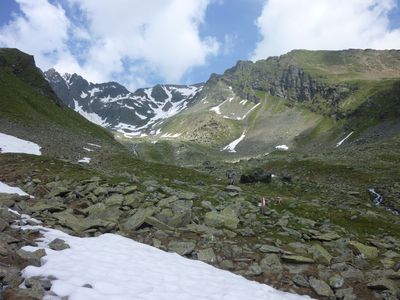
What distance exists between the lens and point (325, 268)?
686 inches

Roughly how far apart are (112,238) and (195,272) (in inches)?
179

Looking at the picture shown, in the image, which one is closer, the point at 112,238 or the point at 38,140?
the point at 112,238

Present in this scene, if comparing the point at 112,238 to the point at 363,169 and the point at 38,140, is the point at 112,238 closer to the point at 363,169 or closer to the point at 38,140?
the point at 38,140

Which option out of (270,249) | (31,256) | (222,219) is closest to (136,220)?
(222,219)

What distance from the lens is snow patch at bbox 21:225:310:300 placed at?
11859 mm

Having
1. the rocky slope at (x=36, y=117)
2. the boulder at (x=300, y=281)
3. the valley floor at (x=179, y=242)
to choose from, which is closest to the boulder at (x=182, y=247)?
the valley floor at (x=179, y=242)

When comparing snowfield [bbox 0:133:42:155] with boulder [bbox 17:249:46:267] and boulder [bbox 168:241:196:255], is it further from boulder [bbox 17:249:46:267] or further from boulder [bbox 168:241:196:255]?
boulder [bbox 17:249:46:267]

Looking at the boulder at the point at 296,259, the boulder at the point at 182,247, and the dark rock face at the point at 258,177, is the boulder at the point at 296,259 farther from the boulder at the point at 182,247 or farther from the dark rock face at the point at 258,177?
the dark rock face at the point at 258,177

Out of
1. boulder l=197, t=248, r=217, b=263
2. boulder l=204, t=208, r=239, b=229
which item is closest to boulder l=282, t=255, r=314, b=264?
boulder l=197, t=248, r=217, b=263

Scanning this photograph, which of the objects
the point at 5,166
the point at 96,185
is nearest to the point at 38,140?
the point at 5,166

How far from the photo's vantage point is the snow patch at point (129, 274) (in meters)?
11.9

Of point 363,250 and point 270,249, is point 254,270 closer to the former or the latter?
point 270,249

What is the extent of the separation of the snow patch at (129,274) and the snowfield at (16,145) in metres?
35.4

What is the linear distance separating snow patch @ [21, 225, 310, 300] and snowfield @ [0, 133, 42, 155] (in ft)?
116
